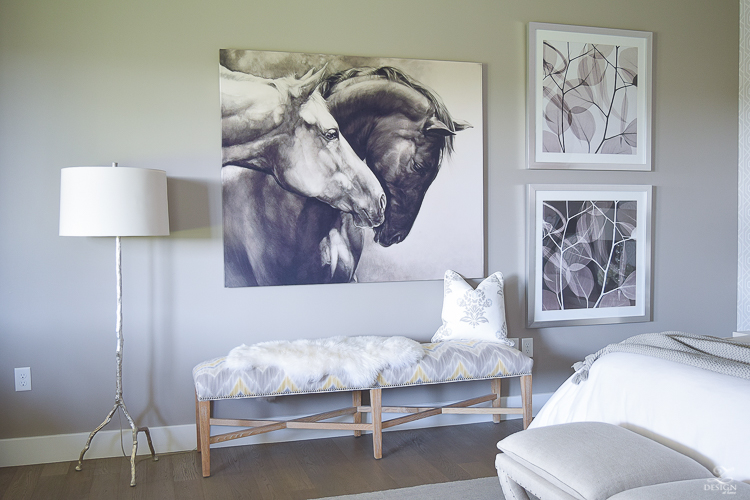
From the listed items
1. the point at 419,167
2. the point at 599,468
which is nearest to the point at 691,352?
the point at 599,468

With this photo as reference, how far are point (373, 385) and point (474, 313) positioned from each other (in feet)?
2.41

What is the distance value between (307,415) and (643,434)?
1788 mm

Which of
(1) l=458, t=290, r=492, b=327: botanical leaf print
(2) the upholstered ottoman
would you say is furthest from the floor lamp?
(2) the upholstered ottoman

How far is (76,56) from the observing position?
9.78 ft

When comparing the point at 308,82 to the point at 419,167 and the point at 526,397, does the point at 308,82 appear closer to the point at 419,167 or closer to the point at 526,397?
the point at 419,167

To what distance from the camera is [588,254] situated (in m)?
3.68

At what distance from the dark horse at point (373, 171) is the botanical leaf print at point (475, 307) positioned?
51 centimetres

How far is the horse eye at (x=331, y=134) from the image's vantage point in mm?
3268

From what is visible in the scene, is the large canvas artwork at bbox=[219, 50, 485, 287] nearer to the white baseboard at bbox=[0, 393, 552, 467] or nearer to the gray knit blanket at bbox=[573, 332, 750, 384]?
the white baseboard at bbox=[0, 393, 552, 467]

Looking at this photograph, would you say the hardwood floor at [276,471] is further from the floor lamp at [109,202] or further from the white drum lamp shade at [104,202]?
the white drum lamp shade at [104,202]

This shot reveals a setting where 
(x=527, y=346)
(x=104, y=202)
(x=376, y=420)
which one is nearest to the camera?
(x=104, y=202)

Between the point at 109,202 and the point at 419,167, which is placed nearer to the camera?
the point at 109,202

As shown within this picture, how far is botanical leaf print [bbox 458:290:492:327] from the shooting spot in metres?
3.28

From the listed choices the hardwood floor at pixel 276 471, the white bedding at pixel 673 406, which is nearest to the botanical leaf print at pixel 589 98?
the white bedding at pixel 673 406
